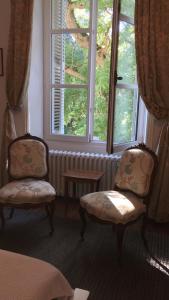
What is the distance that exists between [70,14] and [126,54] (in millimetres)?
981

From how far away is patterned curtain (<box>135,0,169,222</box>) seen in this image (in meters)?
2.78

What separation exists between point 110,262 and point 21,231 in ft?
3.25

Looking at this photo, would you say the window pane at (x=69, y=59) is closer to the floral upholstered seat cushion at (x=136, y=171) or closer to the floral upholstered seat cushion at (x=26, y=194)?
the floral upholstered seat cushion at (x=136, y=171)

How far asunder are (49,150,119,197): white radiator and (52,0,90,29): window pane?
157 cm

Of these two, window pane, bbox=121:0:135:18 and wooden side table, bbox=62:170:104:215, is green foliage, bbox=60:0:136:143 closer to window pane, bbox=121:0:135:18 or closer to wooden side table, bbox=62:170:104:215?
window pane, bbox=121:0:135:18

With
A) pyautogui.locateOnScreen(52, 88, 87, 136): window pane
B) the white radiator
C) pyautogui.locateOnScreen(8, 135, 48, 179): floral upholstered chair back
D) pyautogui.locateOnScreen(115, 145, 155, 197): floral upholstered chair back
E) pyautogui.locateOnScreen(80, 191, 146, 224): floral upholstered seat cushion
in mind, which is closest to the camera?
pyautogui.locateOnScreen(80, 191, 146, 224): floral upholstered seat cushion

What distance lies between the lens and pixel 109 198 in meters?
2.55

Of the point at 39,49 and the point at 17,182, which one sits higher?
the point at 39,49

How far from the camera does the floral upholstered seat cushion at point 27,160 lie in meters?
3.04

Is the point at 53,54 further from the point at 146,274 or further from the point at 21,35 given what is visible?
the point at 146,274

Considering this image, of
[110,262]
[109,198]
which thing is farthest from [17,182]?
[110,262]

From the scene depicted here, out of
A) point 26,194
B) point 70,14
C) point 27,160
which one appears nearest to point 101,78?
point 70,14

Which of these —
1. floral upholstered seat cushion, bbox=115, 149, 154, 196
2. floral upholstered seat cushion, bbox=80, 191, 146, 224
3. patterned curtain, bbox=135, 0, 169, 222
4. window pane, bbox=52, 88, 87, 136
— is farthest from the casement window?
floral upholstered seat cushion, bbox=80, 191, 146, 224

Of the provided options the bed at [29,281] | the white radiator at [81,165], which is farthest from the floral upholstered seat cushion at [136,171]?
the bed at [29,281]
